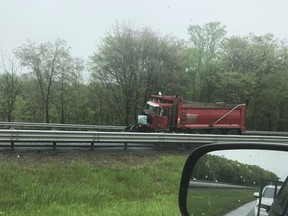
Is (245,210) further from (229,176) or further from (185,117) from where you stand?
(185,117)

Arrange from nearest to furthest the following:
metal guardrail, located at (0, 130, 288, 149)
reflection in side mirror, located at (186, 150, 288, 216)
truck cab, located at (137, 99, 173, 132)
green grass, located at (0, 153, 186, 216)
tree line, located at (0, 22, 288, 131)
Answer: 1. reflection in side mirror, located at (186, 150, 288, 216)
2. green grass, located at (0, 153, 186, 216)
3. metal guardrail, located at (0, 130, 288, 149)
4. truck cab, located at (137, 99, 173, 132)
5. tree line, located at (0, 22, 288, 131)

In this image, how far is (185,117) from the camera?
2545 centimetres

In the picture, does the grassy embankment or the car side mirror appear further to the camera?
the grassy embankment

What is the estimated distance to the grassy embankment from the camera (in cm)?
805

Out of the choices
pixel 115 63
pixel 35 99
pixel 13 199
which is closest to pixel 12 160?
pixel 13 199

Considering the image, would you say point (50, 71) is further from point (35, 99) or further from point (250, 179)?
point (250, 179)

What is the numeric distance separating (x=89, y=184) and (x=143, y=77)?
31777 millimetres

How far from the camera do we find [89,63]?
43938 millimetres

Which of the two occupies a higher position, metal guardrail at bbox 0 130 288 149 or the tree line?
the tree line

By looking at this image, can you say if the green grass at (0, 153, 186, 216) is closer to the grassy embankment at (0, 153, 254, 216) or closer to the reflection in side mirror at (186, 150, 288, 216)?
the grassy embankment at (0, 153, 254, 216)

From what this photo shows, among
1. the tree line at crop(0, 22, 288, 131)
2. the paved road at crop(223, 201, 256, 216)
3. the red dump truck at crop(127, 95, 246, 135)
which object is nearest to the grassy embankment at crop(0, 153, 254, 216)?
the paved road at crop(223, 201, 256, 216)

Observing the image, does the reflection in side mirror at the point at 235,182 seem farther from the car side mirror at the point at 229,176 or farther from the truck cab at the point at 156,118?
the truck cab at the point at 156,118

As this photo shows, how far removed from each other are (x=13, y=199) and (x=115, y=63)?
32.9 metres

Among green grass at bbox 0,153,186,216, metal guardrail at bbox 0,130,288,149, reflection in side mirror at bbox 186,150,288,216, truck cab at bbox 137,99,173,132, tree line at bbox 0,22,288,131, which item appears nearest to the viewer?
reflection in side mirror at bbox 186,150,288,216
